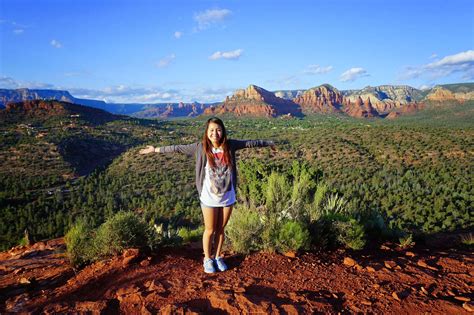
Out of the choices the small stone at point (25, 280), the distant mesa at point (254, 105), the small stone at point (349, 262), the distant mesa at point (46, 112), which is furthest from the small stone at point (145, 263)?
the distant mesa at point (254, 105)

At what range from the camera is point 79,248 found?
444cm

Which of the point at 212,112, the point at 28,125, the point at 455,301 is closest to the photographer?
the point at 455,301

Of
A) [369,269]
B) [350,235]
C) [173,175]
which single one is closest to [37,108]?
[173,175]

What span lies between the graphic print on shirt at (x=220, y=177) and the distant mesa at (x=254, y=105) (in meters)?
135

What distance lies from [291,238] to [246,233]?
580 millimetres

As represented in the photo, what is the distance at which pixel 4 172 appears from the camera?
34.6 m

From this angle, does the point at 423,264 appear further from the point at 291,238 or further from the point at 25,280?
the point at 25,280

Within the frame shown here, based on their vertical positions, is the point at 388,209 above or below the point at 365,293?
below

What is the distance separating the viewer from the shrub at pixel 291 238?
414cm

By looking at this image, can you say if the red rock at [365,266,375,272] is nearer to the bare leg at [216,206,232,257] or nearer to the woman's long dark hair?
the bare leg at [216,206,232,257]

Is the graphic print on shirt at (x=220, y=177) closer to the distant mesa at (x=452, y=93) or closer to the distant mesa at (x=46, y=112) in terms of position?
the distant mesa at (x=46, y=112)

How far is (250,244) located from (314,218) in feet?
3.67

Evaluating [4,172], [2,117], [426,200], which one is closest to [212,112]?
[2,117]

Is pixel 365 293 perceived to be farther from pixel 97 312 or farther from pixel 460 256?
pixel 97 312
